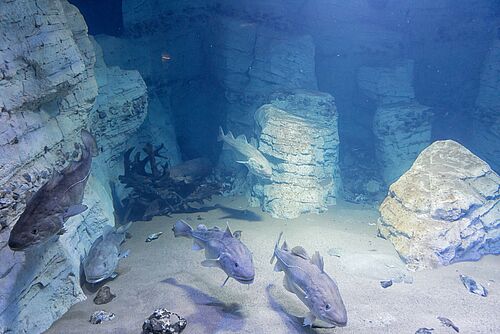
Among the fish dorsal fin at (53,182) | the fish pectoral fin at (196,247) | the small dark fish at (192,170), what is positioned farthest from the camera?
the small dark fish at (192,170)

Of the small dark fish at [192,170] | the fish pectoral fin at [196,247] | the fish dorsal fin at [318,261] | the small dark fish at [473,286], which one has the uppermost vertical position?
the fish dorsal fin at [318,261]

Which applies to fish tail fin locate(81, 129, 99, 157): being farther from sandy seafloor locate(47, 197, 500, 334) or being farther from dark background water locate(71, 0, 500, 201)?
dark background water locate(71, 0, 500, 201)

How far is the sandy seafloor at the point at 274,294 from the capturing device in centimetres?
406

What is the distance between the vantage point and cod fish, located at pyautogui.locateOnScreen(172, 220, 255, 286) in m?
3.82

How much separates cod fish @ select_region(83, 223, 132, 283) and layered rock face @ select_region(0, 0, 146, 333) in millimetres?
181

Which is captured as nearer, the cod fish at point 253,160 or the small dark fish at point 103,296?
the small dark fish at point 103,296

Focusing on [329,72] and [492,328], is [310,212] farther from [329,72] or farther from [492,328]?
[329,72]

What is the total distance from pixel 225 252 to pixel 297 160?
6.05m

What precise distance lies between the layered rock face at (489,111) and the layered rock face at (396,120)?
2789 millimetres

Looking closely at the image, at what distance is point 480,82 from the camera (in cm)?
1364

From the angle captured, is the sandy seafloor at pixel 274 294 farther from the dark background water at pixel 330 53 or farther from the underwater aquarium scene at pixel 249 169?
the dark background water at pixel 330 53

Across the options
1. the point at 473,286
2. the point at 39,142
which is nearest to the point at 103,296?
the point at 39,142

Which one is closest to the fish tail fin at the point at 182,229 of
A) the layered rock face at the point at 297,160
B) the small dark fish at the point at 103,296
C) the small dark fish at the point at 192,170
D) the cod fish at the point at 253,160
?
the small dark fish at the point at 103,296

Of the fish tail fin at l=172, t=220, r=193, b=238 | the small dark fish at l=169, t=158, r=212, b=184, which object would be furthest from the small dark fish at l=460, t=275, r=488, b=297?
the small dark fish at l=169, t=158, r=212, b=184
